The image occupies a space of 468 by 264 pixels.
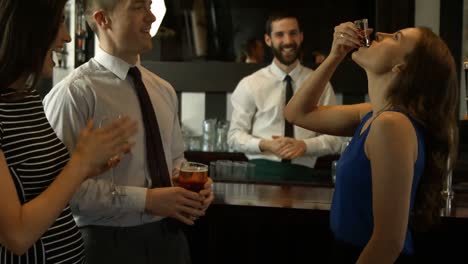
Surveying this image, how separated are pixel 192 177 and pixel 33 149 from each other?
1.84 feet

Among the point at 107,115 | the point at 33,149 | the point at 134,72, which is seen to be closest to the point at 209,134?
the point at 134,72

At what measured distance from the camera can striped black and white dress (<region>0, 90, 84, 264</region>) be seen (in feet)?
4.39

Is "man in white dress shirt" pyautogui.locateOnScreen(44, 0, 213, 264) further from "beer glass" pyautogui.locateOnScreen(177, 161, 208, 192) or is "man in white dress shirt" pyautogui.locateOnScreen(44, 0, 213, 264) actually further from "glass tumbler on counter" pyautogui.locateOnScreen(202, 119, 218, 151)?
"glass tumbler on counter" pyautogui.locateOnScreen(202, 119, 218, 151)

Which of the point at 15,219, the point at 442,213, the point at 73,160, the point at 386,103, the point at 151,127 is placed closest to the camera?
the point at 15,219

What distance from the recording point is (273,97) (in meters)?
4.13

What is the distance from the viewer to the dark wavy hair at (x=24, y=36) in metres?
1.28

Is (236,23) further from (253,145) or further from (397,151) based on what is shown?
(397,151)

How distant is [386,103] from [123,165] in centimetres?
81

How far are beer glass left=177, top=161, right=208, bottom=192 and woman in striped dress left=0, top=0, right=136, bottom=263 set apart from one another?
1.30 feet

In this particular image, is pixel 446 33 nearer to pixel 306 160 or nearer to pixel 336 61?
pixel 306 160

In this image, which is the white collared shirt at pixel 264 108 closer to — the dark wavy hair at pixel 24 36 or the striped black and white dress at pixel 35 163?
the striped black and white dress at pixel 35 163

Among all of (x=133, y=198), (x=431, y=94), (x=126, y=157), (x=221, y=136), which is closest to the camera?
(x=431, y=94)

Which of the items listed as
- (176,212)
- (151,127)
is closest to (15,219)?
(176,212)

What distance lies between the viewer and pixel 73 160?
4.36ft
